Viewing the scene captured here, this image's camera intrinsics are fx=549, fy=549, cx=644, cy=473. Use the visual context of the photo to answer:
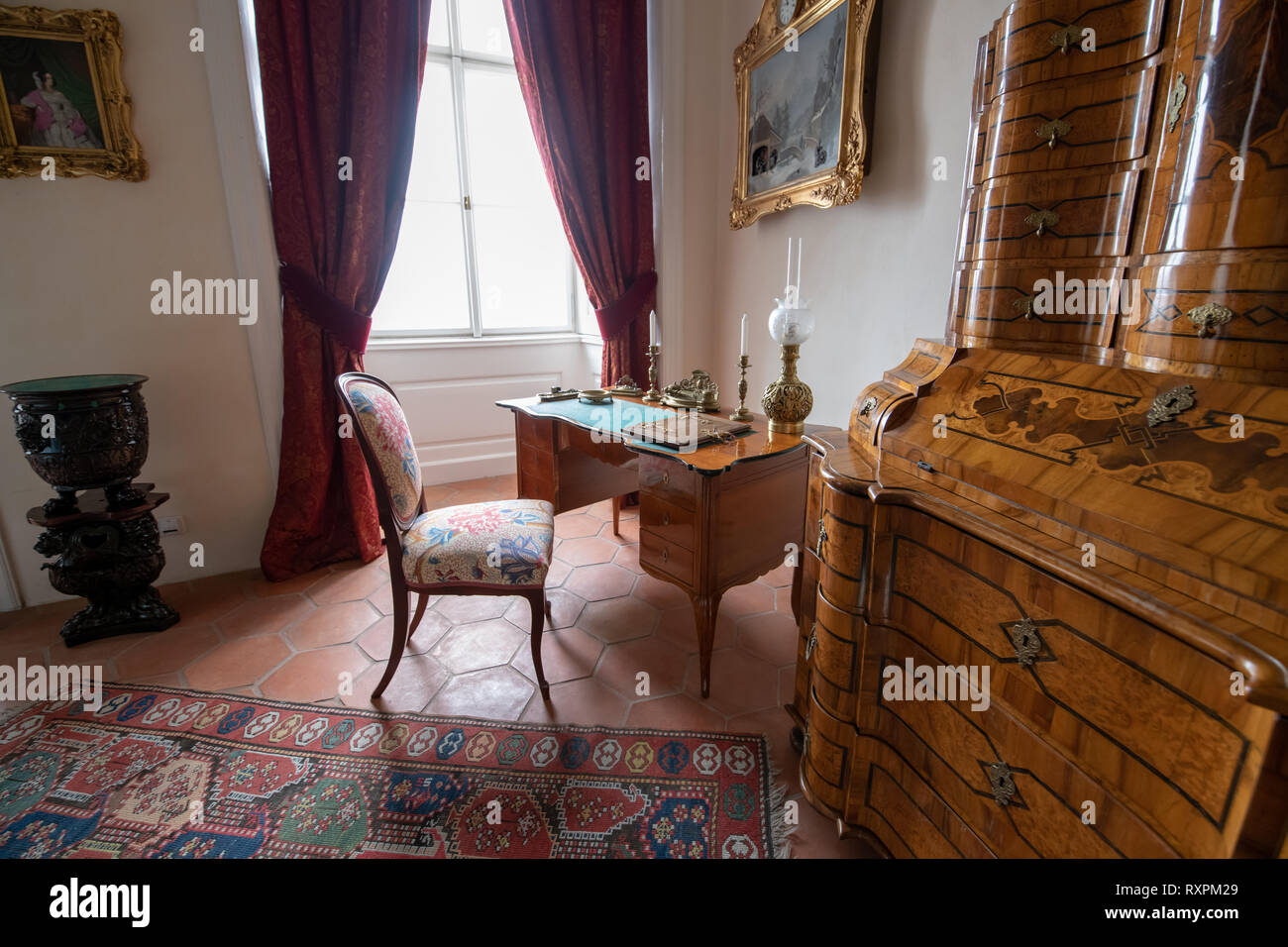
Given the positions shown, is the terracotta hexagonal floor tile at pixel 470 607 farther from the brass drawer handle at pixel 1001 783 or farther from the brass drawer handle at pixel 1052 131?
the brass drawer handle at pixel 1052 131

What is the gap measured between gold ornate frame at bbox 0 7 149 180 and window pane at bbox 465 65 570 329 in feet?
6.42

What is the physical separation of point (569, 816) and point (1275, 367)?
1743 mm

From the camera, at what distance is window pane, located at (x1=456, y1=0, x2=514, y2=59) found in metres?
3.73

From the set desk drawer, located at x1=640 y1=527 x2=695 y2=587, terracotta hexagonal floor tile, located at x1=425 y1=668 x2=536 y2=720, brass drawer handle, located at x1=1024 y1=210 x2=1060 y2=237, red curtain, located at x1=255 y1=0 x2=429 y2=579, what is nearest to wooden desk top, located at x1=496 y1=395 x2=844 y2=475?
desk drawer, located at x1=640 y1=527 x2=695 y2=587

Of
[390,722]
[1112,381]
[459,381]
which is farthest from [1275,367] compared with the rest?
[459,381]

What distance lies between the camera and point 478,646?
233 centimetres

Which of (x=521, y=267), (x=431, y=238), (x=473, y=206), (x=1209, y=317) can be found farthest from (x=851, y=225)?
(x=431, y=238)

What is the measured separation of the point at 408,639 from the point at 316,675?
0.35 metres

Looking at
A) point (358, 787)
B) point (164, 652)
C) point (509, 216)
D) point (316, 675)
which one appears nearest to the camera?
point (358, 787)

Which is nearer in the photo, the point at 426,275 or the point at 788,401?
the point at 788,401

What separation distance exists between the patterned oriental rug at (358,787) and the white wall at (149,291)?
119 centimetres

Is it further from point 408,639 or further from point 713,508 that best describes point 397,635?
point 713,508

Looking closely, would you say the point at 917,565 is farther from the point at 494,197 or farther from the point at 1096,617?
the point at 494,197

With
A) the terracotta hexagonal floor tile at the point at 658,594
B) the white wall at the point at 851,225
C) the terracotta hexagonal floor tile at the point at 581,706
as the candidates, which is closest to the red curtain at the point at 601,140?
the white wall at the point at 851,225
